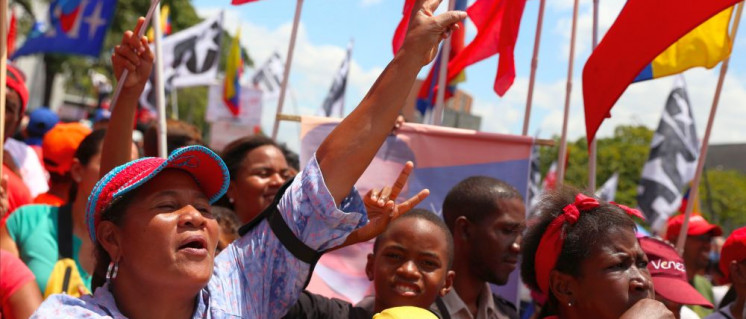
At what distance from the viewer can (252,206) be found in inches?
162

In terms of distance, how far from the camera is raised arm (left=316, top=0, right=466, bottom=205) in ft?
7.76

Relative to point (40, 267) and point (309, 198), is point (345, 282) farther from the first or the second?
point (309, 198)

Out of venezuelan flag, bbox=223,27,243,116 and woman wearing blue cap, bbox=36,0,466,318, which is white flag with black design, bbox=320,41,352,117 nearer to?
venezuelan flag, bbox=223,27,243,116

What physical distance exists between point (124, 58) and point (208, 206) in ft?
3.12

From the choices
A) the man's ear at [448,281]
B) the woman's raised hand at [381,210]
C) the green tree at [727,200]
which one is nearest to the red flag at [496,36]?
the man's ear at [448,281]

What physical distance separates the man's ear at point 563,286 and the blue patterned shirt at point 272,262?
758mm

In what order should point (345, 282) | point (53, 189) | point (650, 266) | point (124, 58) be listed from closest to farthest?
point (124, 58)
point (650, 266)
point (345, 282)
point (53, 189)

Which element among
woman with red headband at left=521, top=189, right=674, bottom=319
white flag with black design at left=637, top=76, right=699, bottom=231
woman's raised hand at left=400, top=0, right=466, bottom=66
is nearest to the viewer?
woman's raised hand at left=400, top=0, right=466, bottom=66

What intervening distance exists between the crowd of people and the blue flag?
8.50 ft

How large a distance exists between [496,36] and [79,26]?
351 centimetres

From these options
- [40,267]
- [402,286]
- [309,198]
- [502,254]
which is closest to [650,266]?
[502,254]

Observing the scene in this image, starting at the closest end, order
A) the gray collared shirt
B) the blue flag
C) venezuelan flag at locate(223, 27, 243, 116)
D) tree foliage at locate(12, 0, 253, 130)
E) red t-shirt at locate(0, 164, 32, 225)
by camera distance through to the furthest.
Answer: the gray collared shirt → red t-shirt at locate(0, 164, 32, 225) → the blue flag → venezuelan flag at locate(223, 27, 243, 116) → tree foliage at locate(12, 0, 253, 130)

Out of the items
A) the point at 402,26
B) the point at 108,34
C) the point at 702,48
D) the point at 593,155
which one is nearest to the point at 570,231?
the point at 593,155

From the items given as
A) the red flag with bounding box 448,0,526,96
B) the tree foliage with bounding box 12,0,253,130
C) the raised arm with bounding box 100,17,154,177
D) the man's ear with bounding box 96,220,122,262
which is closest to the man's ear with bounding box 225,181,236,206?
the raised arm with bounding box 100,17,154,177
